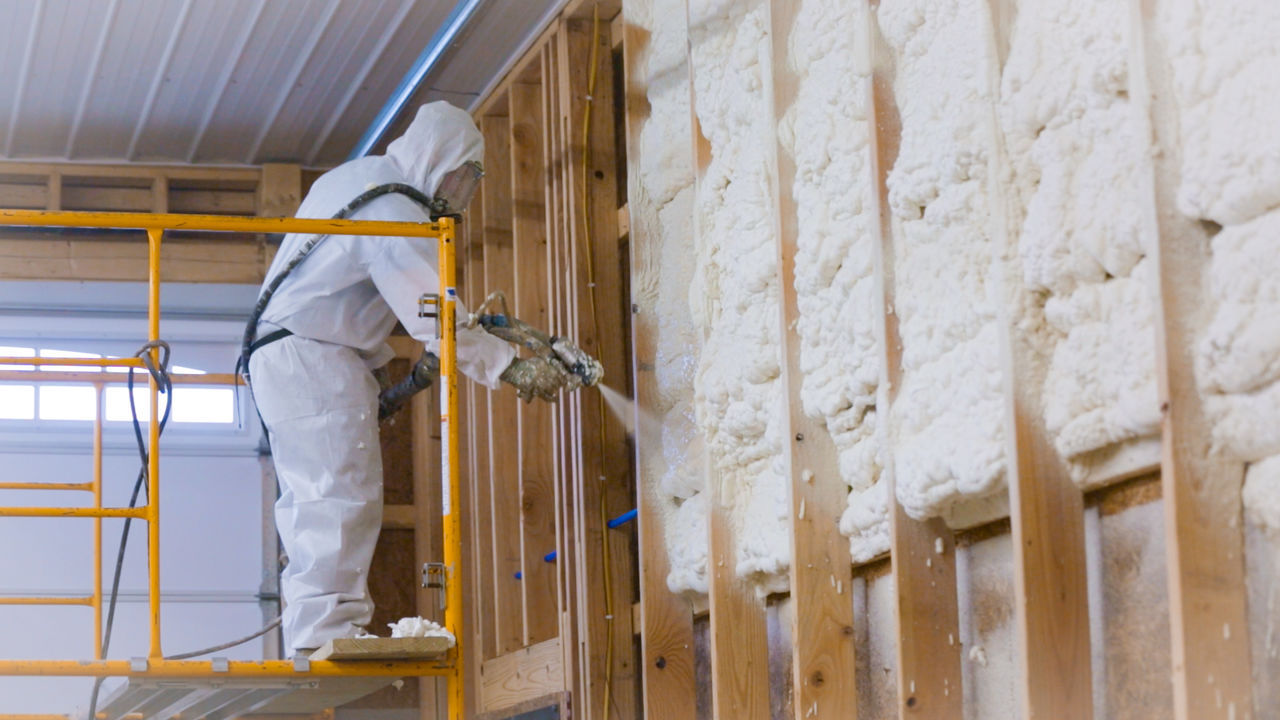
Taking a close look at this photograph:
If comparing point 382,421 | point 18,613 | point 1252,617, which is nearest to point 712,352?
point 382,421

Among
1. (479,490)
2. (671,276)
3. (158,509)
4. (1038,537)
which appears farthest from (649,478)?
(1038,537)

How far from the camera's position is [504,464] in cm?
613

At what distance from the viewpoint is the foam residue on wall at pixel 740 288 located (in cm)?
411

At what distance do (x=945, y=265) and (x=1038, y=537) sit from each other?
68cm

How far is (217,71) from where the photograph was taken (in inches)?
242

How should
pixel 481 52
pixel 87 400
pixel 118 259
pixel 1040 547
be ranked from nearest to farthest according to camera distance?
pixel 1040 547, pixel 481 52, pixel 118 259, pixel 87 400

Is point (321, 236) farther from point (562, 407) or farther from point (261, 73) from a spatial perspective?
point (261, 73)

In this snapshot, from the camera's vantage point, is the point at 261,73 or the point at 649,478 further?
the point at 261,73

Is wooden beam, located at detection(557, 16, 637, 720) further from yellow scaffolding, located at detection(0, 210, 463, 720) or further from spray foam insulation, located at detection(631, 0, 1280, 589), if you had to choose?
yellow scaffolding, located at detection(0, 210, 463, 720)

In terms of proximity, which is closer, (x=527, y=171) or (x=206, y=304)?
(x=527, y=171)

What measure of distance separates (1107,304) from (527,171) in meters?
3.49

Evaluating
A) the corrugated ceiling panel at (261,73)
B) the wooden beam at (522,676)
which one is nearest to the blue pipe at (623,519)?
the wooden beam at (522,676)

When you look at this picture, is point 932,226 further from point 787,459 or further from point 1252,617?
point 1252,617

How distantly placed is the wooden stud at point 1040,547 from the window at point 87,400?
17.0ft
